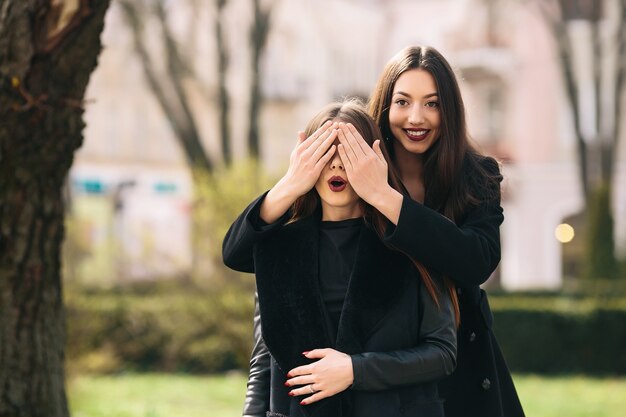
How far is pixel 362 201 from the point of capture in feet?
10.2

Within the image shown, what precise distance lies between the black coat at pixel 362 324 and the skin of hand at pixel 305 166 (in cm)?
8

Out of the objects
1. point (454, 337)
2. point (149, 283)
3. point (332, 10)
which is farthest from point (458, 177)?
point (332, 10)

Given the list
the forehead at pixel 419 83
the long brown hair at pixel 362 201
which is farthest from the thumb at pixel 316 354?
the forehead at pixel 419 83

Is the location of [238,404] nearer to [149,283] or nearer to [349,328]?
[149,283]

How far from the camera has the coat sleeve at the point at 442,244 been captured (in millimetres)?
2977

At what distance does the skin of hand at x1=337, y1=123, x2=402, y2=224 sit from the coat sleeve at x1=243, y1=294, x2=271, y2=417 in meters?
0.54

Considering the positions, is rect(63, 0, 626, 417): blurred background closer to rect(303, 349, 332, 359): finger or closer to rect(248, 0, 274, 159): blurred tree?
rect(248, 0, 274, 159): blurred tree

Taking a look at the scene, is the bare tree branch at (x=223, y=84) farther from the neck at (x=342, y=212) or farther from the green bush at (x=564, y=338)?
the neck at (x=342, y=212)

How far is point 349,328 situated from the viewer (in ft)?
9.77

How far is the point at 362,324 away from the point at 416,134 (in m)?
0.78

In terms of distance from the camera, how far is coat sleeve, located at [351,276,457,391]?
2.89 metres

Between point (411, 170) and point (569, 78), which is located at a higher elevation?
point (569, 78)

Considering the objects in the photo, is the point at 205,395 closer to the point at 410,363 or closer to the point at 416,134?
the point at 416,134

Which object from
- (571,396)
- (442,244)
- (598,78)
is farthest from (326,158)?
(598,78)
